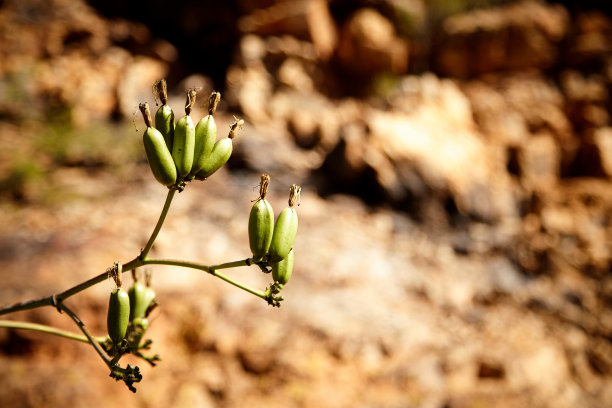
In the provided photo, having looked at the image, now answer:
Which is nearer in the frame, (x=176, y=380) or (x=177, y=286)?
(x=176, y=380)

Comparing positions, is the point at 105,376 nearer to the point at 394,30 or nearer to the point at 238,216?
the point at 238,216

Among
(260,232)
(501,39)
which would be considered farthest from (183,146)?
(501,39)

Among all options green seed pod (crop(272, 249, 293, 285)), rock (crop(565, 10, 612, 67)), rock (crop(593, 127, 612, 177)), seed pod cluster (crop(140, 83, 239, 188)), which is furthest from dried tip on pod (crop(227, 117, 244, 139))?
rock (crop(565, 10, 612, 67))

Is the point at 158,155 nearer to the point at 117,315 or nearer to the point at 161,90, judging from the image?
the point at 161,90

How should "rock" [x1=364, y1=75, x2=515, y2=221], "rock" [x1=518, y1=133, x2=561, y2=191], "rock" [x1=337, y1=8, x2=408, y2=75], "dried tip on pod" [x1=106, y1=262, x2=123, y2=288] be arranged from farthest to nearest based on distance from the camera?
"rock" [x1=337, y1=8, x2=408, y2=75], "rock" [x1=518, y1=133, x2=561, y2=191], "rock" [x1=364, y1=75, x2=515, y2=221], "dried tip on pod" [x1=106, y1=262, x2=123, y2=288]

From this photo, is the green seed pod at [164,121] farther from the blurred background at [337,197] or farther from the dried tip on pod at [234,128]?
the blurred background at [337,197]

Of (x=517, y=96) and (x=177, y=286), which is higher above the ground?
(x=177, y=286)

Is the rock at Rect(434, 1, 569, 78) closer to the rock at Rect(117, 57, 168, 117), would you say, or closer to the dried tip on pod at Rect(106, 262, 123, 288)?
the rock at Rect(117, 57, 168, 117)

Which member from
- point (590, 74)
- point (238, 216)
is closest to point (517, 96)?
point (590, 74)
